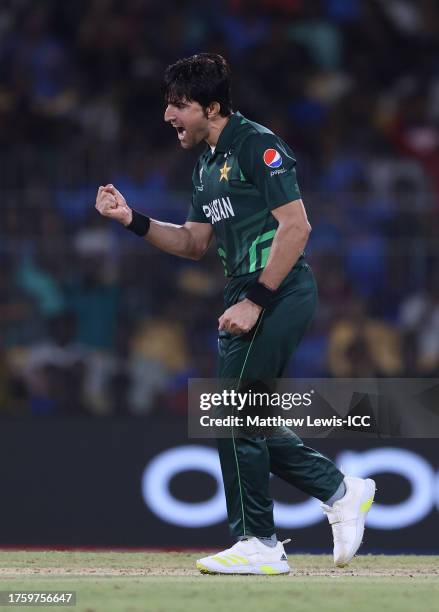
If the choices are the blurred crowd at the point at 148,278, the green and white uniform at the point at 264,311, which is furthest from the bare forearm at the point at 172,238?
the blurred crowd at the point at 148,278

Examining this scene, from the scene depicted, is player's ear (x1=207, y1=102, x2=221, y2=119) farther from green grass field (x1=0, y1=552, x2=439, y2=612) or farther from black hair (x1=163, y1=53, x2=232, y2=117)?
green grass field (x1=0, y1=552, x2=439, y2=612)

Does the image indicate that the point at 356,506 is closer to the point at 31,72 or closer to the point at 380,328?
the point at 380,328

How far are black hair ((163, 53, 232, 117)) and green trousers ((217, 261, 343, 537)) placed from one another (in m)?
0.75

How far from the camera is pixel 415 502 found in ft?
25.2

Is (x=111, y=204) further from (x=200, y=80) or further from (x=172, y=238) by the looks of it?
(x=200, y=80)

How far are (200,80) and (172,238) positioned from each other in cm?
75

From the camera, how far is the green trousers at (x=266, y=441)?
5543 mm

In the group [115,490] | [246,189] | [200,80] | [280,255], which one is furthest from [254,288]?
[115,490]

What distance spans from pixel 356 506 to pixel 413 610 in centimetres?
120

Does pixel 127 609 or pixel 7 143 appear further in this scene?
pixel 7 143

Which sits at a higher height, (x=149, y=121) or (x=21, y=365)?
(x=149, y=121)

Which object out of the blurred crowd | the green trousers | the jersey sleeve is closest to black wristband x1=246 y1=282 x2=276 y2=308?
the green trousers

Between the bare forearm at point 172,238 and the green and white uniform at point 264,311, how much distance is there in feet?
1.16

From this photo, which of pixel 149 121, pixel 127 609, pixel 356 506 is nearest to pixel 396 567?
pixel 356 506
